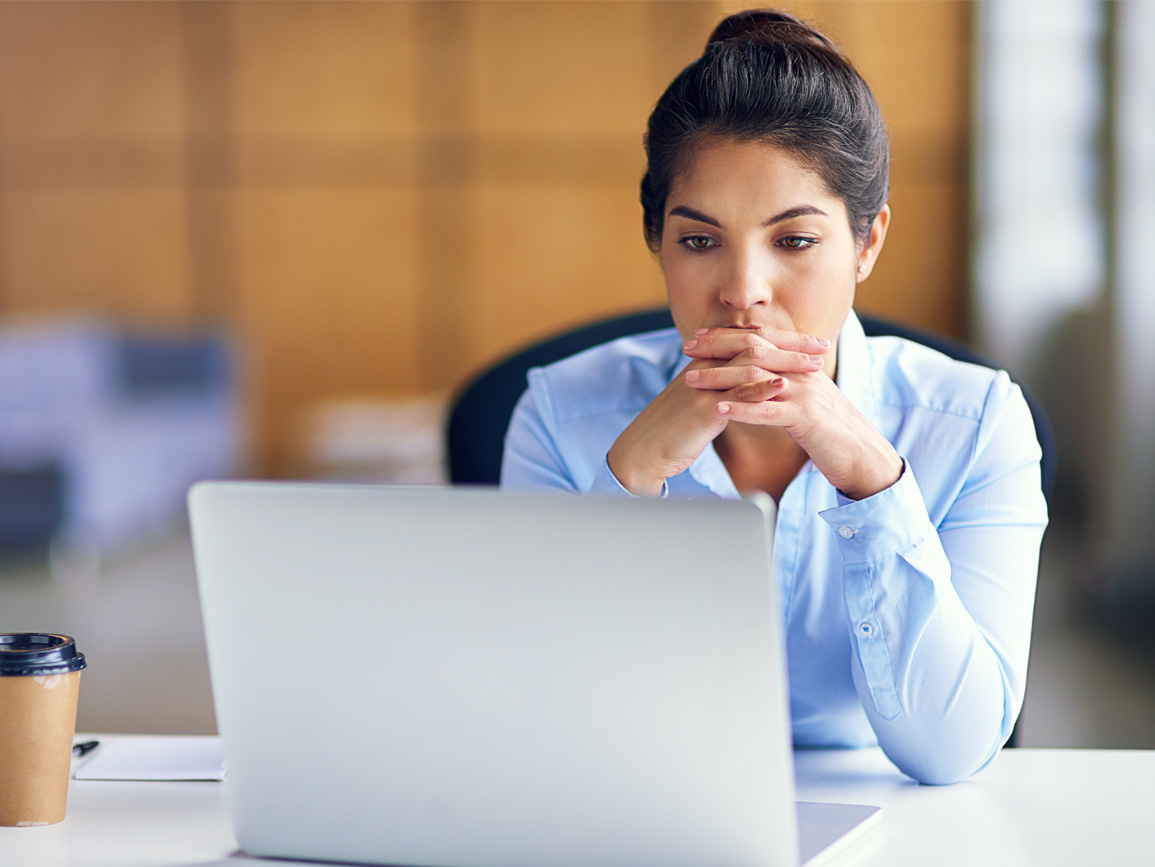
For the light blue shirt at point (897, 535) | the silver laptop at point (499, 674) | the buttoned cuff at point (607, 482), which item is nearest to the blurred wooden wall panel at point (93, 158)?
the light blue shirt at point (897, 535)

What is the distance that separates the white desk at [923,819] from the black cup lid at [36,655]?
4.7 inches

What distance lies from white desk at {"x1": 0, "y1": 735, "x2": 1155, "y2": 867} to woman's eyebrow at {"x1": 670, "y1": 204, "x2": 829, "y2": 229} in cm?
51

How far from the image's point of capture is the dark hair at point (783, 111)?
48.7 inches

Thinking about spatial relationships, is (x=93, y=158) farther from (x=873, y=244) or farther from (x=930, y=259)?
(x=873, y=244)

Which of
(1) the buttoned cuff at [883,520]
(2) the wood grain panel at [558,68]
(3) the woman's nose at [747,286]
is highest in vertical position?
(2) the wood grain panel at [558,68]

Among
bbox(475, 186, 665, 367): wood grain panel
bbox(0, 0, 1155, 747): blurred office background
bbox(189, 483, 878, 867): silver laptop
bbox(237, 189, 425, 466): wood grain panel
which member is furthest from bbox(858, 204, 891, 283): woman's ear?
bbox(237, 189, 425, 466): wood grain panel

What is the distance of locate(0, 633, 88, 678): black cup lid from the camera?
0.93 m

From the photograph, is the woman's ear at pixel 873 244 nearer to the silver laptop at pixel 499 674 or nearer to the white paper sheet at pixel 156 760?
the silver laptop at pixel 499 674

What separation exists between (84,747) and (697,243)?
30.0 inches

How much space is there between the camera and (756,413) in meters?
1.12

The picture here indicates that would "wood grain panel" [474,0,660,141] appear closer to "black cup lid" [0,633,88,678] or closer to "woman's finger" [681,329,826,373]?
"woman's finger" [681,329,826,373]

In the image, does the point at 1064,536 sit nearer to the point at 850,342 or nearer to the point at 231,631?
the point at 850,342

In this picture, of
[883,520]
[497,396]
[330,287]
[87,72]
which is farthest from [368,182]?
[883,520]

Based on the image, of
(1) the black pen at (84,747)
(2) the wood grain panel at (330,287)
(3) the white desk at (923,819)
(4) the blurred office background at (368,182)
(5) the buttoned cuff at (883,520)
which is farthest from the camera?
(2) the wood grain panel at (330,287)
